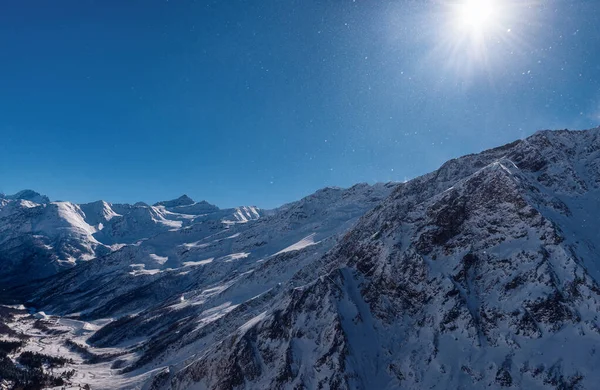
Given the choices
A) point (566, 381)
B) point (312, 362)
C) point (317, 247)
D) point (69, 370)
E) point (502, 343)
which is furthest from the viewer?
point (317, 247)

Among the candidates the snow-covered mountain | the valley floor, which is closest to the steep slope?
the snow-covered mountain

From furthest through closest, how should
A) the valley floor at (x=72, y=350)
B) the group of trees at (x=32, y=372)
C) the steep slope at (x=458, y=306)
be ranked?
the valley floor at (x=72, y=350) → the group of trees at (x=32, y=372) → the steep slope at (x=458, y=306)

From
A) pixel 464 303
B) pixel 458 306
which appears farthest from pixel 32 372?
pixel 464 303

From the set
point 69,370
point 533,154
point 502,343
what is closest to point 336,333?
point 502,343

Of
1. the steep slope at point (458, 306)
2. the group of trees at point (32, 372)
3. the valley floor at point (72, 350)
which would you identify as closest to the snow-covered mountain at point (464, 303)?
the steep slope at point (458, 306)

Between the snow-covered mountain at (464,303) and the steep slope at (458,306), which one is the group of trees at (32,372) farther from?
the steep slope at (458,306)

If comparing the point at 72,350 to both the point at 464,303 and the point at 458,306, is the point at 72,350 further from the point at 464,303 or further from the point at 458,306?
the point at 464,303

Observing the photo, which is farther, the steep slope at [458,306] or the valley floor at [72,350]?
the valley floor at [72,350]

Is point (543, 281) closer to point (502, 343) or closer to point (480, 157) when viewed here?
point (502, 343)

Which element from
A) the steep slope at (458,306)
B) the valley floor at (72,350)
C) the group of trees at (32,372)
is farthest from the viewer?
the valley floor at (72,350)
